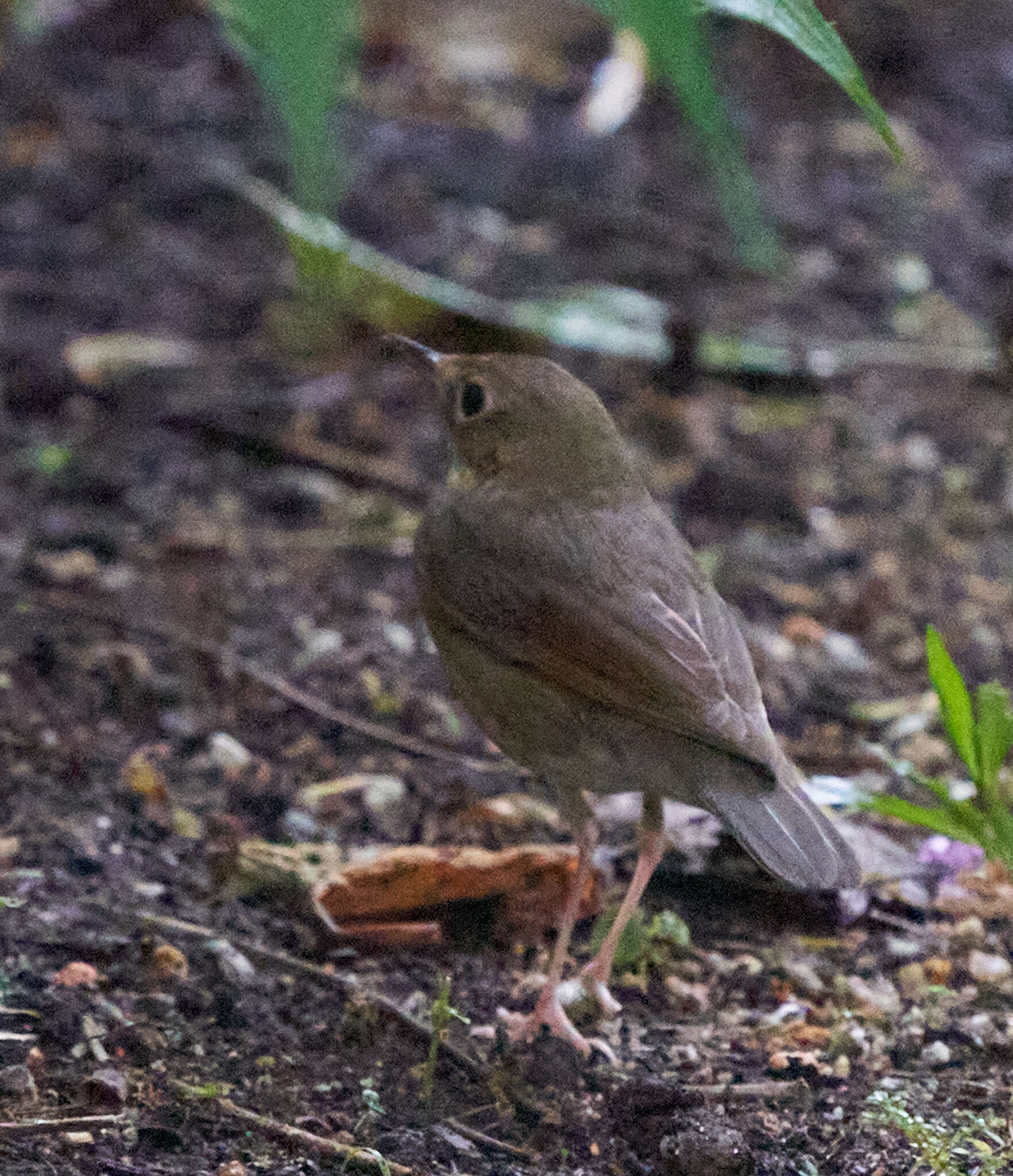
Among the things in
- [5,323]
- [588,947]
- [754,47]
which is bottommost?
[588,947]

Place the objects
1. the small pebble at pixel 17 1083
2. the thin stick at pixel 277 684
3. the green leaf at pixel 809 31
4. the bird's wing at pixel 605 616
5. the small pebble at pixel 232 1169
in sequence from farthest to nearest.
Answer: the thin stick at pixel 277 684 < the bird's wing at pixel 605 616 < the small pebble at pixel 17 1083 < the small pebble at pixel 232 1169 < the green leaf at pixel 809 31

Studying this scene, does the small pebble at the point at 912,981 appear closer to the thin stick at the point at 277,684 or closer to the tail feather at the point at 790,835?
the tail feather at the point at 790,835

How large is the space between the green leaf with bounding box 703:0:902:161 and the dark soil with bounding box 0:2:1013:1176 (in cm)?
159

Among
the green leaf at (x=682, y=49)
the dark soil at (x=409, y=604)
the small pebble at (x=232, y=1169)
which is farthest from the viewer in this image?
the dark soil at (x=409, y=604)

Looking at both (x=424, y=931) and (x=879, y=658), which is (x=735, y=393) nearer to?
(x=879, y=658)

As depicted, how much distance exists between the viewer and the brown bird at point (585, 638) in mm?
2613

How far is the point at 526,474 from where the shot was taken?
282 cm

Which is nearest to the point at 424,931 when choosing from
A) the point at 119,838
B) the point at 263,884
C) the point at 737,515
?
the point at 263,884

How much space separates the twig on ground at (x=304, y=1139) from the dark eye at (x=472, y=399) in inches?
52.3

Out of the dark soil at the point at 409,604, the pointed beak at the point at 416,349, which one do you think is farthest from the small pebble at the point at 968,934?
the pointed beak at the point at 416,349

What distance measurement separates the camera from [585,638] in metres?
2.63

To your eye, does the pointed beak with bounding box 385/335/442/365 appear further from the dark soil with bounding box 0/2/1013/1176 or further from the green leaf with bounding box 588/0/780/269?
the green leaf with bounding box 588/0/780/269

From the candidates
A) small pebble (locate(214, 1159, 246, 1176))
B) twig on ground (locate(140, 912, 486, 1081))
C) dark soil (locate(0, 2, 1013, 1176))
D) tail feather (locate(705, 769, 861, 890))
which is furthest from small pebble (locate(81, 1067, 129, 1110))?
tail feather (locate(705, 769, 861, 890))

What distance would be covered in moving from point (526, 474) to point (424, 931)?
0.92 metres
